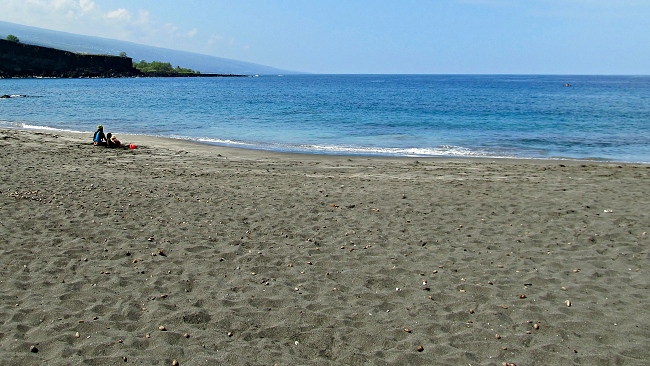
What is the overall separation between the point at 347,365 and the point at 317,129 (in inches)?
1013


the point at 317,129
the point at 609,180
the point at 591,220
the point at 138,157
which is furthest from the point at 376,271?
the point at 317,129

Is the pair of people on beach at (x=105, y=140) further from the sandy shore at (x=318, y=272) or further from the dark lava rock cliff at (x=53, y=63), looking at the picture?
the dark lava rock cliff at (x=53, y=63)

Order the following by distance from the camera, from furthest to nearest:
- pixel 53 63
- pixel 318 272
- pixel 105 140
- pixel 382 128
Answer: pixel 53 63, pixel 382 128, pixel 105 140, pixel 318 272

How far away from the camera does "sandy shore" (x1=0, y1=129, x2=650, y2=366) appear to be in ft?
16.4

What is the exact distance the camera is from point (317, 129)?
30.0m

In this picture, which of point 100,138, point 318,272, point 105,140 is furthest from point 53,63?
point 318,272

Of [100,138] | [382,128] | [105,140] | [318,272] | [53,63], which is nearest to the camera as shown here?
[318,272]

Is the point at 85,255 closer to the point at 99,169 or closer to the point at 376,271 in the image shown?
the point at 376,271

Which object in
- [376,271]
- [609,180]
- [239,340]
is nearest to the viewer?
[239,340]

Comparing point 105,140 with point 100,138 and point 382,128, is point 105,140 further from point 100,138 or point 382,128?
point 382,128

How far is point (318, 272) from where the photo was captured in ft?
22.6

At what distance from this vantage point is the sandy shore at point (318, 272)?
5.00 metres

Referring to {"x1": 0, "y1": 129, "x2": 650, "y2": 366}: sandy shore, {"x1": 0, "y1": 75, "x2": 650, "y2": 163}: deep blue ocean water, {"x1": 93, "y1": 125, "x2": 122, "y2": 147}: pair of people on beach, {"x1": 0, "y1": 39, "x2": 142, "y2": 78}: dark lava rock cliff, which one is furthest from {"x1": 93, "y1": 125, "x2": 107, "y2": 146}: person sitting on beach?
{"x1": 0, "y1": 39, "x2": 142, "y2": 78}: dark lava rock cliff

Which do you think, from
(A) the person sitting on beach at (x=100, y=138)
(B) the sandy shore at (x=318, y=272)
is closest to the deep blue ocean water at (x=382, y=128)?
(A) the person sitting on beach at (x=100, y=138)
